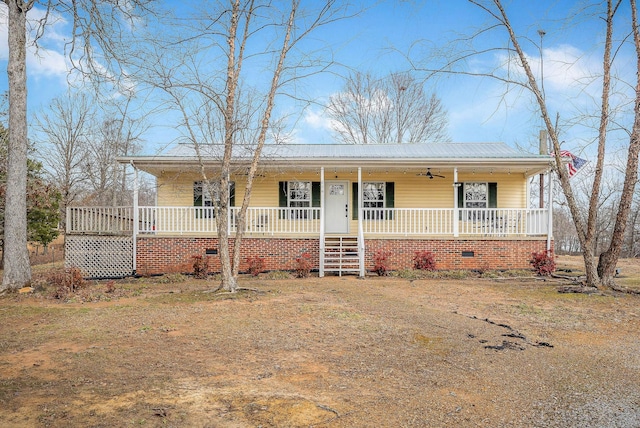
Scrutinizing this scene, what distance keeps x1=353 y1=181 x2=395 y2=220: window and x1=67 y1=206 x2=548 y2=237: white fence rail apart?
0.43 metres

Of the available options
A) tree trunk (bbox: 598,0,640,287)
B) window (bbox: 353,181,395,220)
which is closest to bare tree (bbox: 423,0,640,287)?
tree trunk (bbox: 598,0,640,287)

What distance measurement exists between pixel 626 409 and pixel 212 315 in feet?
18.3

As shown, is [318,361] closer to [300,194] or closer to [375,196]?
[300,194]

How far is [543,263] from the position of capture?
487 inches

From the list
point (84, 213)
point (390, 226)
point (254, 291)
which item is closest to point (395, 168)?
point (390, 226)

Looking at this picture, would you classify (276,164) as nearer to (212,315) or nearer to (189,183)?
(189,183)

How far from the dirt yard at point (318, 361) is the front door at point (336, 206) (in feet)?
20.9

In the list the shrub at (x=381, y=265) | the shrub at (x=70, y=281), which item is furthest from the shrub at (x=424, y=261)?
the shrub at (x=70, y=281)

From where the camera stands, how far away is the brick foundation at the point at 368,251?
12938 millimetres

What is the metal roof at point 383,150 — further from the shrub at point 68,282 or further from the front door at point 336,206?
the shrub at point 68,282

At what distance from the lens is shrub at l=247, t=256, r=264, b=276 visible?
41.1ft

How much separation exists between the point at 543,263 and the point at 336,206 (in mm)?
6600

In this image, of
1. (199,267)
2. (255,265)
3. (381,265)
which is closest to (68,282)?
(199,267)

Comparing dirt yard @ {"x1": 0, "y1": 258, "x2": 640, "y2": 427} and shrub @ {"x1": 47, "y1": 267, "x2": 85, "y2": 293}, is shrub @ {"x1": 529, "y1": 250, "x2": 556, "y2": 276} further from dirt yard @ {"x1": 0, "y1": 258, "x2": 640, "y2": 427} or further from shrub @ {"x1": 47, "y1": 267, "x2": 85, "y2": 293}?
→ shrub @ {"x1": 47, "y1": 267, "x2": 85, "y2": 293}
